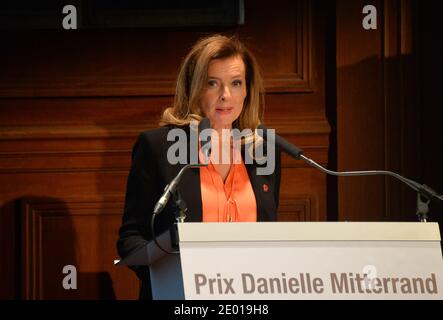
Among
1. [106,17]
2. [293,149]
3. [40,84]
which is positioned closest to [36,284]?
[40,84]

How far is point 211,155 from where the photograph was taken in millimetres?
3168

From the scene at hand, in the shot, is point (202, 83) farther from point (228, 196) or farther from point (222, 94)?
point (228, 196)

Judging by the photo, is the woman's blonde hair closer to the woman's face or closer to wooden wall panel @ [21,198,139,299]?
the woman's face

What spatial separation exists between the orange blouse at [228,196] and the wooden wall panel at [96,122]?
89 centimetres

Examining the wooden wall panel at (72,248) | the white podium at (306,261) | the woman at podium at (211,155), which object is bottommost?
the wooden wall panel at (72,248)

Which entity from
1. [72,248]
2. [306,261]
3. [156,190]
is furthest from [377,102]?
[306,261]

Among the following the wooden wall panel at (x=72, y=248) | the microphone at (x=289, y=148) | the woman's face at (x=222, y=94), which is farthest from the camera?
the wooden wall panel at (x=72, y=248)

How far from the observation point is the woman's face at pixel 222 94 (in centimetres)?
320

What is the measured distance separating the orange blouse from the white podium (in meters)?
0.73

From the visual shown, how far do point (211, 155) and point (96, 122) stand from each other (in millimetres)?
999

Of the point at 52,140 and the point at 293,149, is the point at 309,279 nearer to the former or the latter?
the point at 293,149

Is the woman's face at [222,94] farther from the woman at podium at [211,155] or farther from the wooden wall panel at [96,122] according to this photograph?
the wooden wall panel at [96,122]

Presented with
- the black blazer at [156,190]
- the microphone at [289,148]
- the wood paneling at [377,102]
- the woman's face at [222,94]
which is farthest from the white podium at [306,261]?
the wood paneling at [377,102]

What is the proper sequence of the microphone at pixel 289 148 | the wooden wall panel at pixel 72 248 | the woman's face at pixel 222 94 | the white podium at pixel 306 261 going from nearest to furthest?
the white podium at pixel 306 261, the microphone at pixel 289 148, the woman's face at pixel 222 94, the wooden wall panel at pixel 72 248
